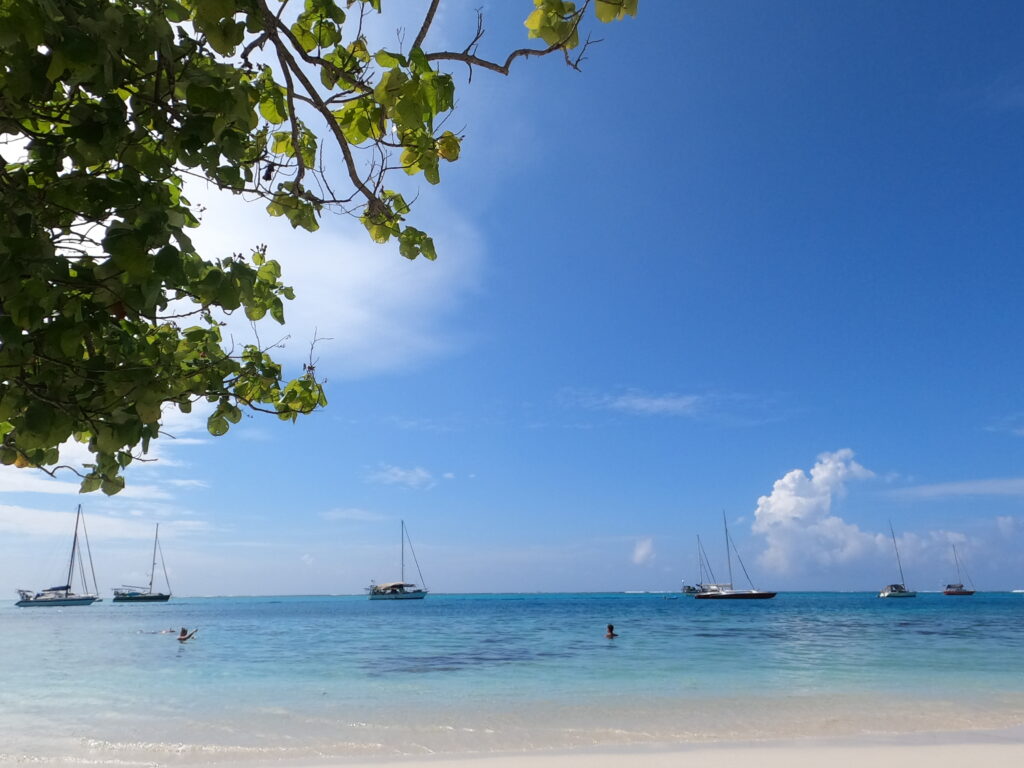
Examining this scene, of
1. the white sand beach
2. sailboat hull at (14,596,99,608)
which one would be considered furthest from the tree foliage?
sailboat hull at (14,596,99,608)

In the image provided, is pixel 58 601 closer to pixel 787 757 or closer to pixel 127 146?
pixel 787 757

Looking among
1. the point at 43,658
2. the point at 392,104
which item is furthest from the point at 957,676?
the point at 43,658

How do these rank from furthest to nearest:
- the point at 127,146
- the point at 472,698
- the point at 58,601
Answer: the point at 58,601
the point at 472,698
the point at 127,146

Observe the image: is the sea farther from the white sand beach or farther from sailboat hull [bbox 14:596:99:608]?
sailboat hull [bbox 14:596:99:608]

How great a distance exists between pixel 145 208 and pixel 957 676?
70.2 ft

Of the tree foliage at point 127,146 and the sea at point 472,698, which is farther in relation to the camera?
the sea at point 472,698

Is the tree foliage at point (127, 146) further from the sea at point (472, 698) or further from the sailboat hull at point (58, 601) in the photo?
the sailboat hull at point (58, 601)

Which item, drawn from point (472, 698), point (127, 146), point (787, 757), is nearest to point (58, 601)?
point (472, 698)

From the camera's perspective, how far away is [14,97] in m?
1.69

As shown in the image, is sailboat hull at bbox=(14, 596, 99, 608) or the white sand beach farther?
sailboat hull at bbox=(14, 596, 99, 608)

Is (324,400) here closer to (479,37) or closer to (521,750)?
(479,37)

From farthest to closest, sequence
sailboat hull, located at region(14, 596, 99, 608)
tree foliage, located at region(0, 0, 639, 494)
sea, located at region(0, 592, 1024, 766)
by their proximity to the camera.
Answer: sailboat hull, located at region(14, 596, 99, 608), sea, located at region(0, 592, 1024, 766), tree foliage, located at region(0, 0, 639, 494)

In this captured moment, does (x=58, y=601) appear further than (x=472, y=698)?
Yes

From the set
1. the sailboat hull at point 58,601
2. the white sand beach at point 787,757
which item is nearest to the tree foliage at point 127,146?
the white sand beach at point 787,757
